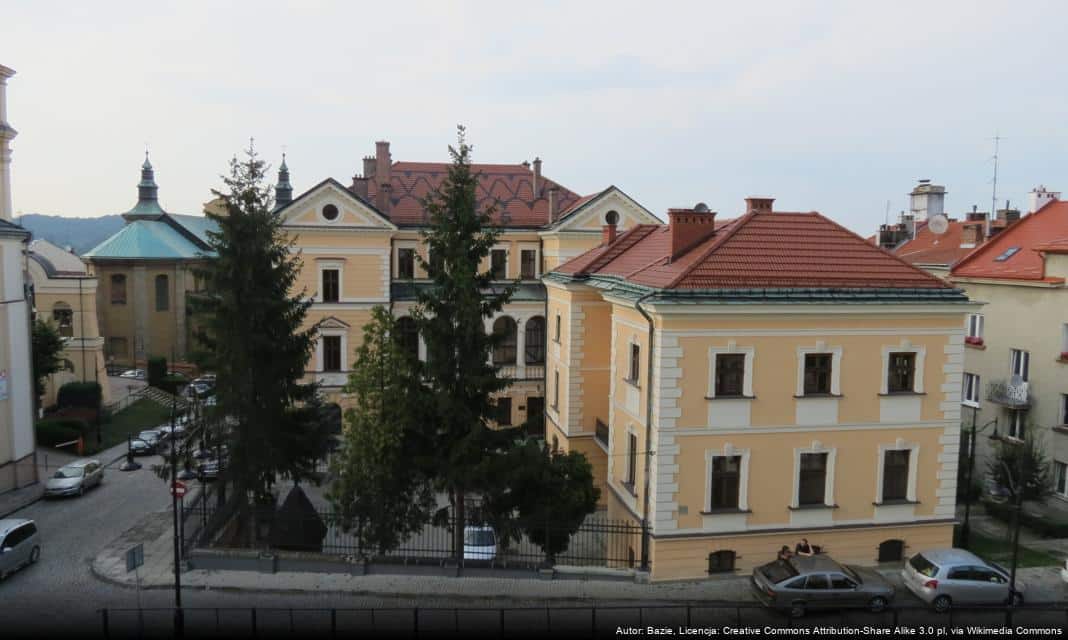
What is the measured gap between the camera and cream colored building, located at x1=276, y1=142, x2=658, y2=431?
120ft

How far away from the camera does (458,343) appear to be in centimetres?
2039

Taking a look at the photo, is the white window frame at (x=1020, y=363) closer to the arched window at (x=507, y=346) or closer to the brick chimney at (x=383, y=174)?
the arched window at (x=507, y=346)

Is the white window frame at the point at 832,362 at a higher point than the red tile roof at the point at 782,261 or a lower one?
lower

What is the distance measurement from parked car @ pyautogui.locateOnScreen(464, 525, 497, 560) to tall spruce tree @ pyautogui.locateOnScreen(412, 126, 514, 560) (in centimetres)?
100

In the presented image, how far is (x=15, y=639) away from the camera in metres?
15.7

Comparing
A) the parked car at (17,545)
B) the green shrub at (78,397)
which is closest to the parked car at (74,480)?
the parked car at (17,545)

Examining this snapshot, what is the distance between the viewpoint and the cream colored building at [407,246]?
3647 centimetres

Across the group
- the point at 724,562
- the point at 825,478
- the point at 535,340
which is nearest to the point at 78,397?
the point at 535,340

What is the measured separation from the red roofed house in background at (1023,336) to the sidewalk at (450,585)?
952 cm

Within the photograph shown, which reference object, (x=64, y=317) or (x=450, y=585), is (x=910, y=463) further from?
(x=64, y=317)

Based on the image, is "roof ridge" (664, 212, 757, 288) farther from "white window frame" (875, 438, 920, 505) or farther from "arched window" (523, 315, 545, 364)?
"arched window" (523, 315, 545, 364)

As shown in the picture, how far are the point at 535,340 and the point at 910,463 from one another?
21058 millimetres

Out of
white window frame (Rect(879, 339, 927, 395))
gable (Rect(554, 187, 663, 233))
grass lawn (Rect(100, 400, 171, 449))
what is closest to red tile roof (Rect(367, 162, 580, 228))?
gable (Rect(554, 187, 663, 233))

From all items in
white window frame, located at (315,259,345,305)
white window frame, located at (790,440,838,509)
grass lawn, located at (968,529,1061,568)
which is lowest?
grass lawn, located at (968,529,1061,568)
